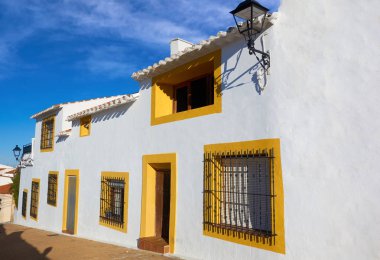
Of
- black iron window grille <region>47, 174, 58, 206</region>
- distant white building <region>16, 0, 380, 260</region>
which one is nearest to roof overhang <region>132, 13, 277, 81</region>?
distant white building <region>16, 0, 380, 260</region>

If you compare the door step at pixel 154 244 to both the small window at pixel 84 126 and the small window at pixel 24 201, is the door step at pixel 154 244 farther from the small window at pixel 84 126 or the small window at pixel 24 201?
the small window at pixel 24 201

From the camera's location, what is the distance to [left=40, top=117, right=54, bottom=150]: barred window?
14.9 meters

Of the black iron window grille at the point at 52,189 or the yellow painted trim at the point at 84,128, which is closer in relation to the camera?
the yellow painted trim at the point at 84,128

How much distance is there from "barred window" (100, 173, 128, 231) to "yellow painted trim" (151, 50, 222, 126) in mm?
2143

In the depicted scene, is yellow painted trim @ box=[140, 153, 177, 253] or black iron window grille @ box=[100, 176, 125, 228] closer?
yellow painted trim @ box=[140, 153, 177, 253]

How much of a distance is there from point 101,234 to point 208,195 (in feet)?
16.5

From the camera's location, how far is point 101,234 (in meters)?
9.98

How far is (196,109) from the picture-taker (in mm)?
6895

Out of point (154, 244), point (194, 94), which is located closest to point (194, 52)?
point (194, 94)

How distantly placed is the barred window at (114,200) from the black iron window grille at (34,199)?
6.97m

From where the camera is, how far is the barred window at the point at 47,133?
1493cm

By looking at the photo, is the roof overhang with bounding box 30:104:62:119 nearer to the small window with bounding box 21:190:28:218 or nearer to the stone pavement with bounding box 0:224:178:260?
the small window with bounding box 21:190:28:218

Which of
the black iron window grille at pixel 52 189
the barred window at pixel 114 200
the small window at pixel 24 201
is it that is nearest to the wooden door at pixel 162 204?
the barred window at pixel 114 200

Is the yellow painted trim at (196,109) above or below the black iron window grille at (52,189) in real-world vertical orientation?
above
